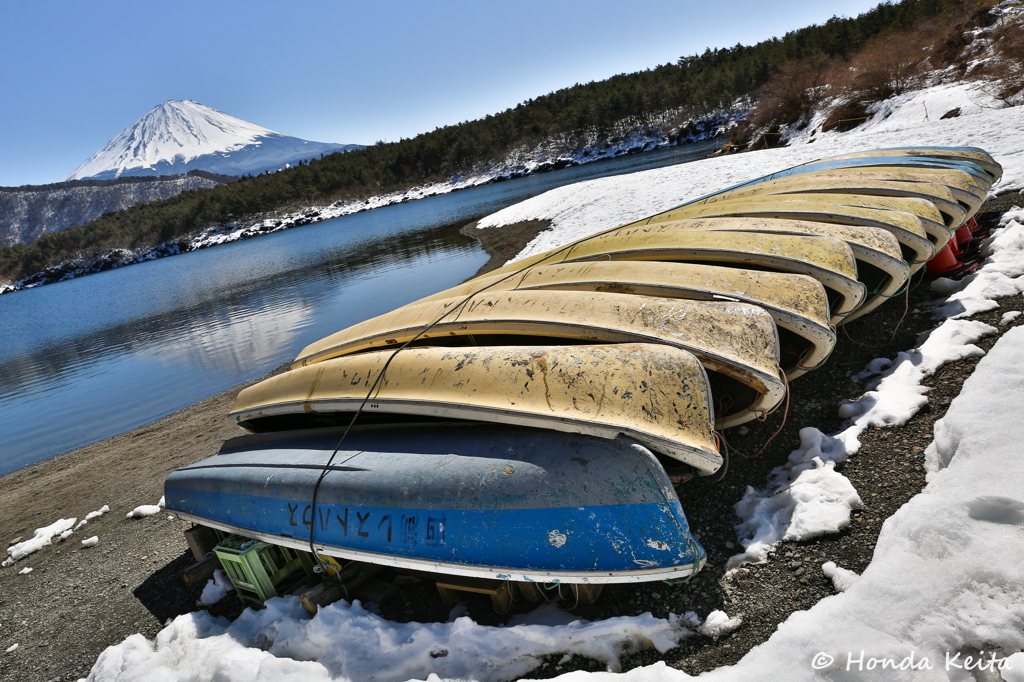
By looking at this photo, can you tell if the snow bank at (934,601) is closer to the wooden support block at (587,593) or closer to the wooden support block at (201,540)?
the wooden support block at (587,593)

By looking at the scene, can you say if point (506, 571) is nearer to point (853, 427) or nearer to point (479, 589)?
point (479, 589)

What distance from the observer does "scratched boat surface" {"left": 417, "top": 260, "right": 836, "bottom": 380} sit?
3.43 meters

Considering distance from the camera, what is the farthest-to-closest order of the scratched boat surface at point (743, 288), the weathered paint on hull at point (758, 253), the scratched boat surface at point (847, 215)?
the scratched boat surface at point (847, 215) → the weathered paint on hull at point (758, 253) → the scratched boat surface at point (743, 288)

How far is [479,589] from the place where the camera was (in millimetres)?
2701

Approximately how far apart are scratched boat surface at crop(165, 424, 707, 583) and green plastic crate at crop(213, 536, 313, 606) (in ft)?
0.40

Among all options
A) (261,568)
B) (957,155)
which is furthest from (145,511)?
(957,155)

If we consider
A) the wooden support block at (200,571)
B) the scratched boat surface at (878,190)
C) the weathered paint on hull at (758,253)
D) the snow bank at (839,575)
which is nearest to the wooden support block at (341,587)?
the wooden support block at (200,571)

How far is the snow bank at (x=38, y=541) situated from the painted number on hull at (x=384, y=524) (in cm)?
436

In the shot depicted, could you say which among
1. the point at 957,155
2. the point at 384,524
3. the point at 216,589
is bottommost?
the point at 216,589

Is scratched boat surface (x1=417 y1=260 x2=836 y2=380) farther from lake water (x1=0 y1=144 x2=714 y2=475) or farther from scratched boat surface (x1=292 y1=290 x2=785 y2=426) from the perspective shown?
lake water (x1=0 y1=144 x2=714 y2=475)

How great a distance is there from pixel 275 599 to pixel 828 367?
4.39m

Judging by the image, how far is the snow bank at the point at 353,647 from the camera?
2406 millimetres

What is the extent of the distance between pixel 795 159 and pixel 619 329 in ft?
43.1
